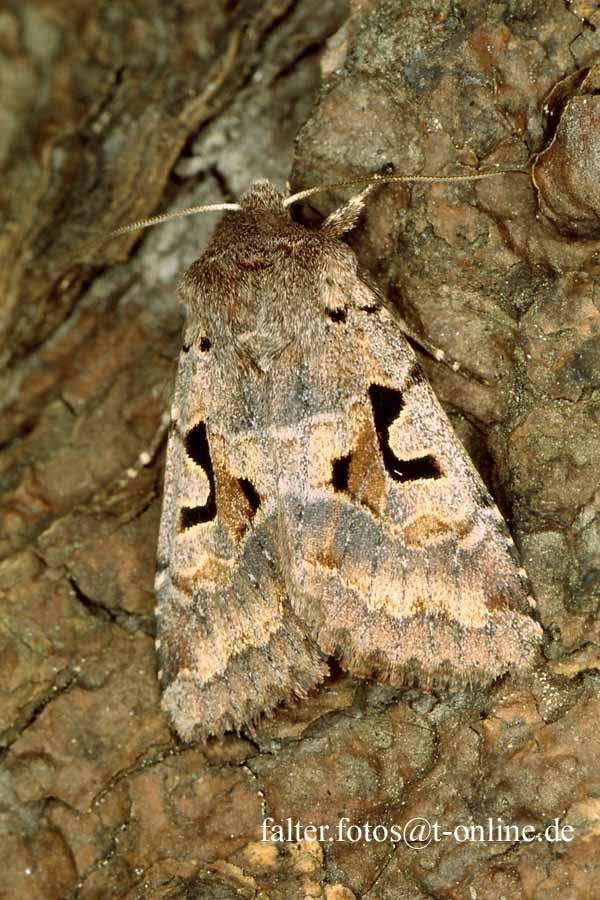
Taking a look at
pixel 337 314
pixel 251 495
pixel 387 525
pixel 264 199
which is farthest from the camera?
pixel 264 199

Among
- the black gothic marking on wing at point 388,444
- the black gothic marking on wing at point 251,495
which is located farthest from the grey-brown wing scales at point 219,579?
the black gothic marking on wing at point 388,444

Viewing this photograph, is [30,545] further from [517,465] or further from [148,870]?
[517,465]

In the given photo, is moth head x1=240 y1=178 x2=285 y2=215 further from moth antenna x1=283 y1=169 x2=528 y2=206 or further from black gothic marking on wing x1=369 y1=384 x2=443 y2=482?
black gothic marking on wing x1=369 y1=384 x2=443 y2=482

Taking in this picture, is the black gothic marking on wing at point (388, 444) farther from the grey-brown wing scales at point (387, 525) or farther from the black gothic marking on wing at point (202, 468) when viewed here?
the black gothic marking on wing at point (202, 468)

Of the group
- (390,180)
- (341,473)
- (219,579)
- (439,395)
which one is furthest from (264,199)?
(219,579)

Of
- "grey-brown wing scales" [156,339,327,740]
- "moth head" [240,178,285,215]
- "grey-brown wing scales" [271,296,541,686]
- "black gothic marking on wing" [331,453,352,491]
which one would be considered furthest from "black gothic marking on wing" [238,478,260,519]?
"moth head" [240,178,285,215]

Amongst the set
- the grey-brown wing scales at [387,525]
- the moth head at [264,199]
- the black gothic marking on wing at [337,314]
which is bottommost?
the grey-brown wing scales at [387,525]

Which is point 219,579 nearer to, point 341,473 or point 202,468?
point 202,468
